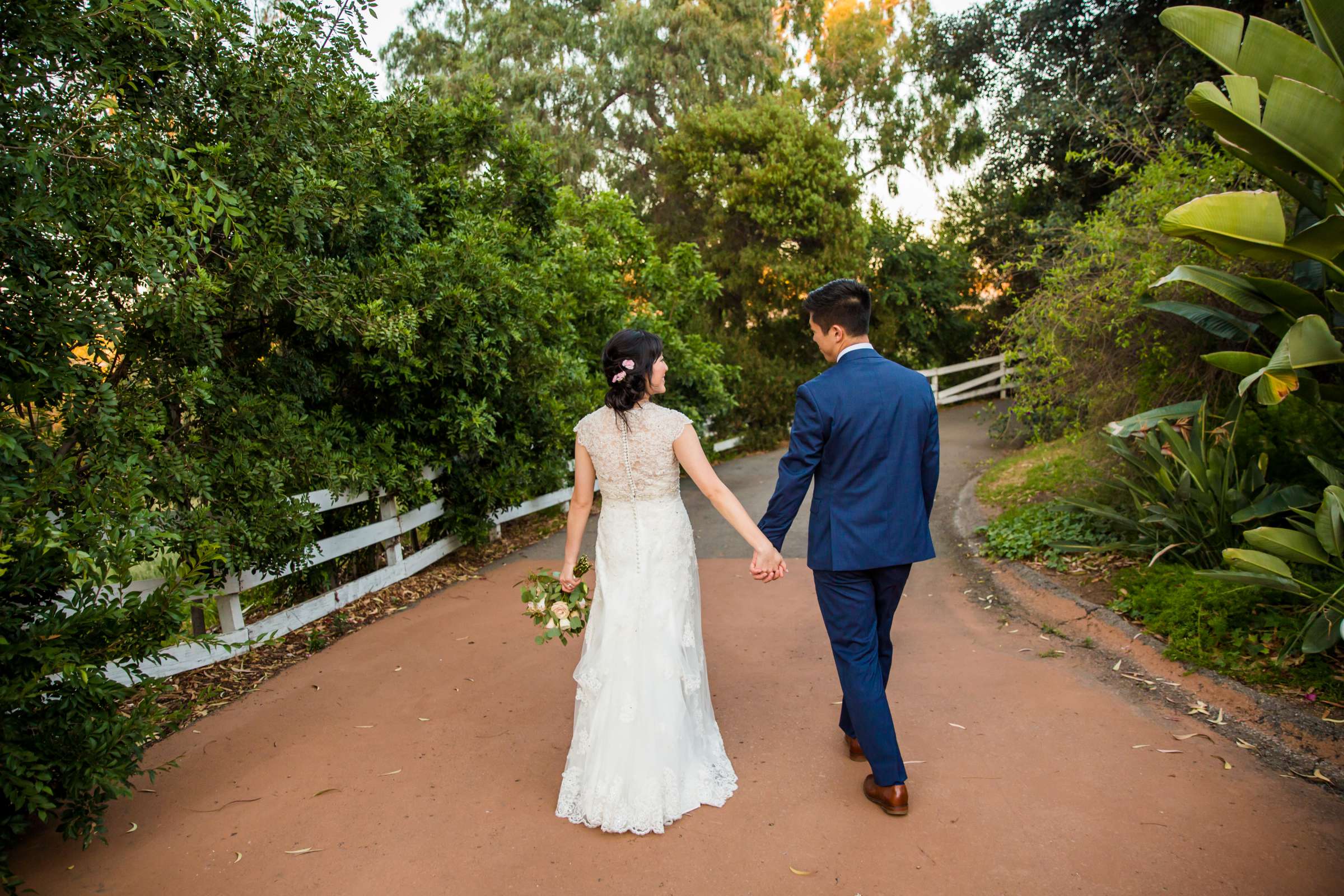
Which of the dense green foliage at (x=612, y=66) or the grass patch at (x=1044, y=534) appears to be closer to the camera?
the grass patch at (x=1044, y=534)

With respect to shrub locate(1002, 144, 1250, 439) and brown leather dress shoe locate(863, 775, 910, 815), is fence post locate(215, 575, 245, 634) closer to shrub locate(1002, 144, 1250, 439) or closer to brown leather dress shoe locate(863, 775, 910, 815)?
brown leather dress shoe locate(863, 775, 910, 815)

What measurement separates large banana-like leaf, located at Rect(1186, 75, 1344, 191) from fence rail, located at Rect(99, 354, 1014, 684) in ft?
15.4

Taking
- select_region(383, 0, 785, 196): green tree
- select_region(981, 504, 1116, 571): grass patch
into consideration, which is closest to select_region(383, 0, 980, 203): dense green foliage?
select_region(383, 0, 785, 196): green tree

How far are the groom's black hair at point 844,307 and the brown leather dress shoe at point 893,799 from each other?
1952 millimetres

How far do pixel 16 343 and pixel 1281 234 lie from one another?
19.7ft

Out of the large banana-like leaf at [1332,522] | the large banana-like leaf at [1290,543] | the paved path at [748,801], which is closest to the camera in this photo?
the paved path at [748,801]

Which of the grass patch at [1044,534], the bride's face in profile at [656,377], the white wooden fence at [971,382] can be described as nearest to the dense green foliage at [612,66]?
the white wooden fence at [971,382]

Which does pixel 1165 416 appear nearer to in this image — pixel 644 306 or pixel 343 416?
pixel 343 416

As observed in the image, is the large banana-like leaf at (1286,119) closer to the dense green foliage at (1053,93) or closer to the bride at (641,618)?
the bride at (641,618)

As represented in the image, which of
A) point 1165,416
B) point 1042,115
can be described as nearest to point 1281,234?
point 1165,416

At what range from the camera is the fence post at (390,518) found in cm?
736

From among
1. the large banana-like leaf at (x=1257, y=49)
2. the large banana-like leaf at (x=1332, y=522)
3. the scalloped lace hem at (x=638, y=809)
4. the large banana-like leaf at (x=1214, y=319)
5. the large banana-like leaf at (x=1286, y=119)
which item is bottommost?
the scalloped lace hem at (x=638, y=809)

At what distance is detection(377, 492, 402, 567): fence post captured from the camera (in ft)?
24.1

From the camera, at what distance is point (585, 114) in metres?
23.5
